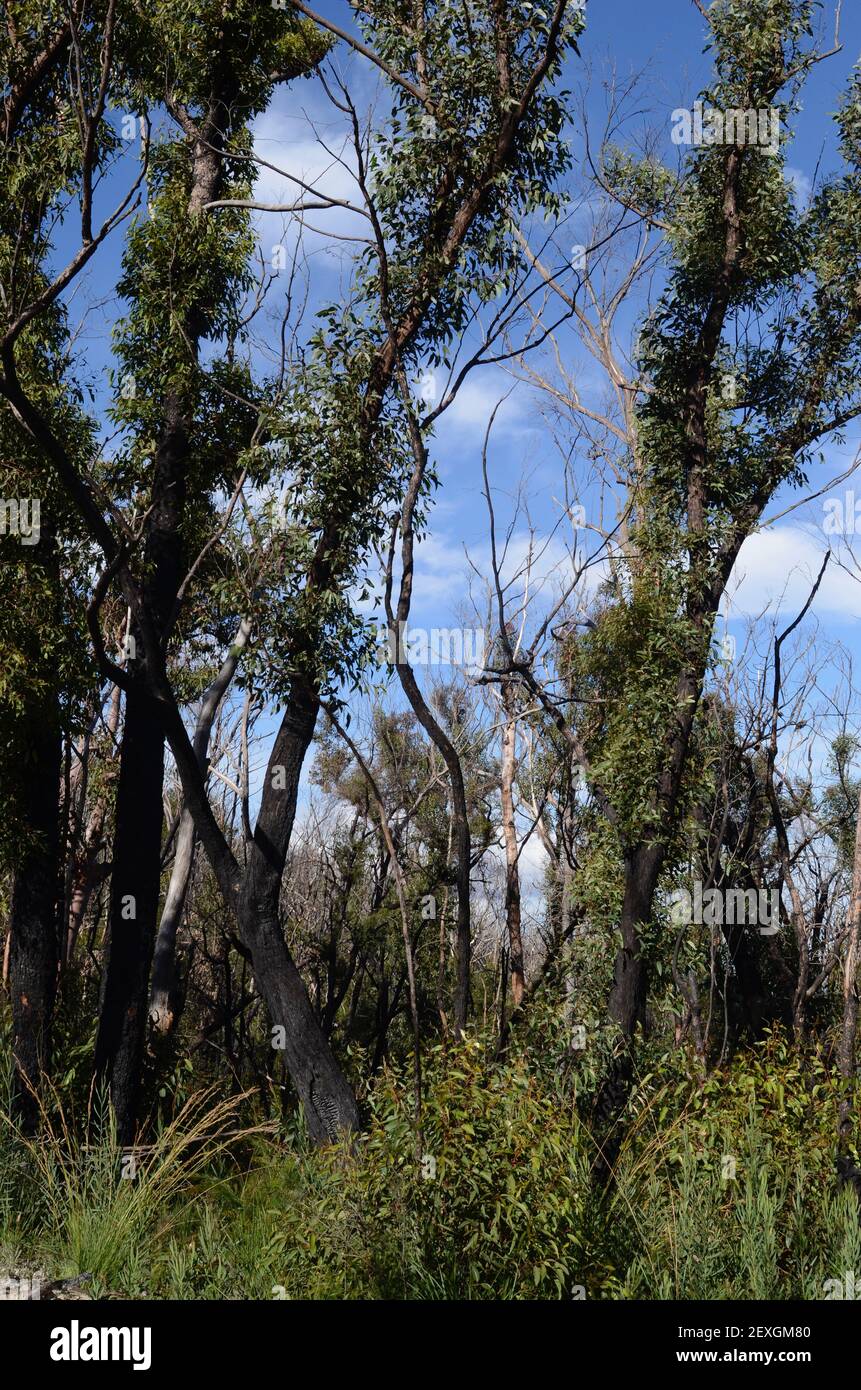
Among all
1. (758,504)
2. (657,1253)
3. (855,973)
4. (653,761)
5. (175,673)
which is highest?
(758,504)

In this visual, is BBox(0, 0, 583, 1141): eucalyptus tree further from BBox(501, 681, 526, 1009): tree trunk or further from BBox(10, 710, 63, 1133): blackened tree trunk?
BBox(501, 681, 526, 1009): tree trunk

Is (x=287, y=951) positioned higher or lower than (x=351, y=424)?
lower

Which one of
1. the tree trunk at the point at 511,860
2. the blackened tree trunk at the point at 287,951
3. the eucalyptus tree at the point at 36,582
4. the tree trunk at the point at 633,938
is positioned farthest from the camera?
the tree trunk at the point at 511,860

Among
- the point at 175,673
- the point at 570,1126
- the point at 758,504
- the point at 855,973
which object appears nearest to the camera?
the point at 570,1126

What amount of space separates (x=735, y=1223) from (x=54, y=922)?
18.7ft

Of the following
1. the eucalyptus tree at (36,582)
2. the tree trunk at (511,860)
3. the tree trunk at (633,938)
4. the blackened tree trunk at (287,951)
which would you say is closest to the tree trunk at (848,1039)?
the tree trunk at (633,938)

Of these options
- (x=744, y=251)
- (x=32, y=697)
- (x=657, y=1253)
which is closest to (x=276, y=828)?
(x=32, y=697)

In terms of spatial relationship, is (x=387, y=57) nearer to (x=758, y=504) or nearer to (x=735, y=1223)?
(x=758, y=504)

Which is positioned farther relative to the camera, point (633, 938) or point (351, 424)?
point (633, 938)

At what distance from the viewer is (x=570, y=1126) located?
→ 6.50 metres

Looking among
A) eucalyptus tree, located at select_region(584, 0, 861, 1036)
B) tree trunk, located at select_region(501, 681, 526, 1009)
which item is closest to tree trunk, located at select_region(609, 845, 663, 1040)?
eucalyptus tree, located at select_region(584, 0, 861, 1036)

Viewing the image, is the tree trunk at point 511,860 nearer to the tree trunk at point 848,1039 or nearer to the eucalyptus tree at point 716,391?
the eucalyptus tree at point 716,391

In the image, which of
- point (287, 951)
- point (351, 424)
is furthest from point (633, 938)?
point (351, 424)

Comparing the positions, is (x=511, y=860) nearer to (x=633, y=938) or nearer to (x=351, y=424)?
(x=633, y=938)
